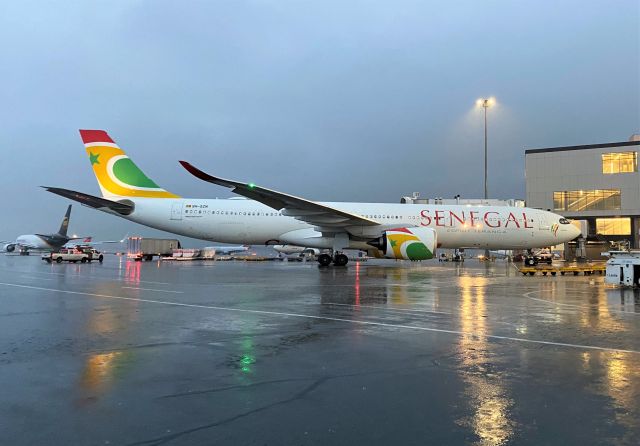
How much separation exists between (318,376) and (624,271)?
14.1 meters

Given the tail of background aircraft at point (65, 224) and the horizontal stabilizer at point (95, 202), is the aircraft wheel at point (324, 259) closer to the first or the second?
the horizontal stabilizer at point (95, 202)

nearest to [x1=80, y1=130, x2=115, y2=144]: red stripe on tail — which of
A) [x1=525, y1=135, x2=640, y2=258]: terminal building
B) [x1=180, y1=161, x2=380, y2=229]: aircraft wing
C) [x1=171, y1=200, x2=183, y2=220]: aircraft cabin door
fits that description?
[x1=171, y1=200, x2=183, y2=220]: aircraft cabin door

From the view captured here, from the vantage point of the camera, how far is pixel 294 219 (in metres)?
27.1

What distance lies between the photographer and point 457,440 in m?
3.14

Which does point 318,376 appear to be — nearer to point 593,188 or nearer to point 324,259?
point 324,259

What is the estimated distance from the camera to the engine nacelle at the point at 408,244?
23203mm

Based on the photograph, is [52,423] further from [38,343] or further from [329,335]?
[329,335]

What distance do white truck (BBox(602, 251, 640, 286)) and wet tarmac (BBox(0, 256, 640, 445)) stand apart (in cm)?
649

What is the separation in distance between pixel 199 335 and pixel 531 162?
142 feet

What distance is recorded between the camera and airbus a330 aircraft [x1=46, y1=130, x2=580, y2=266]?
85.7 ft

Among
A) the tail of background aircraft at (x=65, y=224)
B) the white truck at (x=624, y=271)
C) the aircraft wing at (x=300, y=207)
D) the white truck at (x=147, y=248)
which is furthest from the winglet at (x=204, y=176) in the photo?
the tail of background aircraft at (x=65, y=224)

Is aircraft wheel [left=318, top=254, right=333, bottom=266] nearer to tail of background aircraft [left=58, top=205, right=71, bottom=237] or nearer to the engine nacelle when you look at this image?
the engine nacelle

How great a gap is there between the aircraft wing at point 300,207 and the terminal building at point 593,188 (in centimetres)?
2538

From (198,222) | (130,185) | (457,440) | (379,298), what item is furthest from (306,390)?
(130,185)
